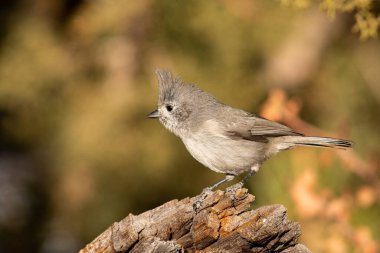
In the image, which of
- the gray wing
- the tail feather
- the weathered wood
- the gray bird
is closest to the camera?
the weathered wood

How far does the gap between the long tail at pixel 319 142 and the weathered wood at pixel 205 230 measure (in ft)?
4.18

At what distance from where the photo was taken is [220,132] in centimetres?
546

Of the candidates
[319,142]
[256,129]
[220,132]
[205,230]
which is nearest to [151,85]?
[256,129]

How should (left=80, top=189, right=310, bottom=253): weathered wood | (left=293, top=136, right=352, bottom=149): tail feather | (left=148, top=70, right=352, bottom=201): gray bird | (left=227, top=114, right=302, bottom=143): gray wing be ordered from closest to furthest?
1. (left=80, top=189, right=310, bottom=253): weathered wood
2. (left=293, top=136, right=352, bottom=149): tail feather
3. (left=148, top=70, right=352, bottom=201): gray bird
4. (left=227, top=114, right=302, bottom=143): gray wing

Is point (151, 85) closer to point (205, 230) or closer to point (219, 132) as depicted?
point (219, 132)

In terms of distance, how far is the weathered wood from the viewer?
3.98 m

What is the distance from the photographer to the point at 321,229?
653 centimetres

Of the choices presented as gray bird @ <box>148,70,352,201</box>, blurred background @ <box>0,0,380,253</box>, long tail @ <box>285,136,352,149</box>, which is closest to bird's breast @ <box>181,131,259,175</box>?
gray bird @ <box>148,70,352,201</box>

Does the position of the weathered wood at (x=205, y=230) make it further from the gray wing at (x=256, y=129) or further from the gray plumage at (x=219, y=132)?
the gray wing at (x=256, y=129)

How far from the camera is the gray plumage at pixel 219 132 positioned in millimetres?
5340

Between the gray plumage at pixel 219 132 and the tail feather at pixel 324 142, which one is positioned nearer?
the tail feather at pixel 324 142

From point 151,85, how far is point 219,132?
2.21 metres

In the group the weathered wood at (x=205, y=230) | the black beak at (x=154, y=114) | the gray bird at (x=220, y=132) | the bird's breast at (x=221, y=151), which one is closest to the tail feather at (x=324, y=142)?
the gray bird at (x=220, y=132)

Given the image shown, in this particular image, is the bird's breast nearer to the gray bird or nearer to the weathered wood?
the gray bird
